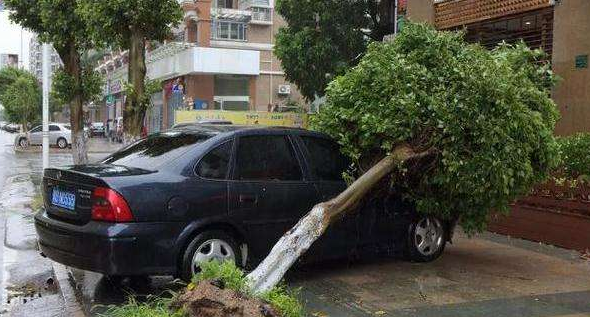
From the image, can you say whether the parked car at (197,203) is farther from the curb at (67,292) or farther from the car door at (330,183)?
the curb at (67,292)

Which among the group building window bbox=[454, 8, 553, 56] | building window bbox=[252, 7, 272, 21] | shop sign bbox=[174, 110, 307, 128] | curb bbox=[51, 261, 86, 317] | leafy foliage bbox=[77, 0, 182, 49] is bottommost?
curb bbox=[51, 261, 86, 317]

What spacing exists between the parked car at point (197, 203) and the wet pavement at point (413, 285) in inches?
15.6

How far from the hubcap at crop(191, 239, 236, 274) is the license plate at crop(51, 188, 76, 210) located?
114cm

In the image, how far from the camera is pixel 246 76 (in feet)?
140

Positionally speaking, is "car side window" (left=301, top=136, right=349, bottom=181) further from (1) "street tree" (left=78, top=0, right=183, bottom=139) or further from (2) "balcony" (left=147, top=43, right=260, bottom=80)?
(2) "balcony" (left=147, top=43, right=260, bottom=80)

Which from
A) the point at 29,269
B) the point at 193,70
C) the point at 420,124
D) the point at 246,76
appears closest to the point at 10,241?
the point at 29,269

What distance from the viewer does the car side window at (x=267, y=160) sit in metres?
6.18

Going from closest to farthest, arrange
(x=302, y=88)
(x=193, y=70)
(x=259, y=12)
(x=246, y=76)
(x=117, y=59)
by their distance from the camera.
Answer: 1. (x=302, y=88)
2. (x=193, y=70)
3. (x=246, y=76)
4. (x=259, y=12)
5. (x=117, y=59)

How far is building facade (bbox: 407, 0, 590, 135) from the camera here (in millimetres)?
11148

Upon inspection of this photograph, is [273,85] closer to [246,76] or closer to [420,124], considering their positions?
[246,76]

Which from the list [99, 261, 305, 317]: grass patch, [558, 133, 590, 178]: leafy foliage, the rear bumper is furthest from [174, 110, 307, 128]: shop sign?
[99, 261, 305, 317]: grass patch

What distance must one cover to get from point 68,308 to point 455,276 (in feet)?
12.4

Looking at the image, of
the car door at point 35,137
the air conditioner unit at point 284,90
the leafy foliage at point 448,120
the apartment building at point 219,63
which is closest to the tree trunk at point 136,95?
the leafy foliage at point 448,120

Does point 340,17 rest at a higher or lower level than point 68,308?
higher
